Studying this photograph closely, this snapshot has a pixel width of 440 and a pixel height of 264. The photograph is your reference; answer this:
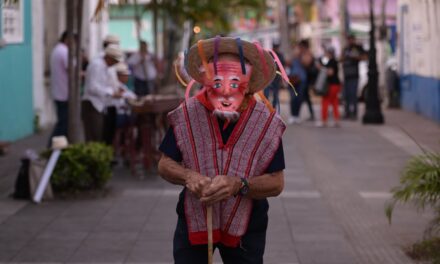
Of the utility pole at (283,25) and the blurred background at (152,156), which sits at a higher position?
the utility pole at (283,25)

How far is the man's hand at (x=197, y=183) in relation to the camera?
178 inches

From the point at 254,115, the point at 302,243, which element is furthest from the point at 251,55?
A: the point at 302,243

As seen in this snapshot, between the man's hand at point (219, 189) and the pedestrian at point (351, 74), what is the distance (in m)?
17.8

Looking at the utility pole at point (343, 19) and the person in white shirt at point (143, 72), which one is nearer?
the person in white shirt at point (143, 72)

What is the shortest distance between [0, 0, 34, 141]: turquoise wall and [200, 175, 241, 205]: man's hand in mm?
11980

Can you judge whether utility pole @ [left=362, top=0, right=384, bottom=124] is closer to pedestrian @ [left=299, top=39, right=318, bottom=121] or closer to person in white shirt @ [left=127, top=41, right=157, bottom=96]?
pedestrian @ [left=299, top=39, right=318, bottom=121]


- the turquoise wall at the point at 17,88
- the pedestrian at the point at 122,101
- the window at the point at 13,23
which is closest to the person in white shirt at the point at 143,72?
the turquoise wall at the point at 17,88

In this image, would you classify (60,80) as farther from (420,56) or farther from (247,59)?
(420,56)

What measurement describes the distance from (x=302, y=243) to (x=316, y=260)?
66cm

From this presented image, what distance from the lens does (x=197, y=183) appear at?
4.53 m

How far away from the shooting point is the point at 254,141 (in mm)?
4766

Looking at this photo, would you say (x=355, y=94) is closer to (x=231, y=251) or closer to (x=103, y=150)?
(x=103, y=150)

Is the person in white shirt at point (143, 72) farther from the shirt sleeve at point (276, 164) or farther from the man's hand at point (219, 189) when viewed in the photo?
the man's hand at point (219, 189)

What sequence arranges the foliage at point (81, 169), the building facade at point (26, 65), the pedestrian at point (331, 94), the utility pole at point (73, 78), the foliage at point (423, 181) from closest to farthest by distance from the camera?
the foliage at point (423, 181)
the foliage at point (81, 169)
the utility pole at point (73, 78)
the building facade at point (26, 65)
the pedestrian at point (331, 94)
